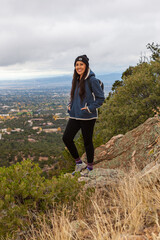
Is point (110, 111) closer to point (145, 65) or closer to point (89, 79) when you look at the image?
point (145, 65)

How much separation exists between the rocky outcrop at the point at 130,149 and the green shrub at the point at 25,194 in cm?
201

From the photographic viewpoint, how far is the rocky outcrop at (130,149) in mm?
4129

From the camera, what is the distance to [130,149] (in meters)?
4.61

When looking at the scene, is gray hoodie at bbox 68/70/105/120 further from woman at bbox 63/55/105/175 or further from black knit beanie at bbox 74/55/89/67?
black knit beanie at bbox 74/55/89/67

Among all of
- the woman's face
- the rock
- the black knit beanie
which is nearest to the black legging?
the rock

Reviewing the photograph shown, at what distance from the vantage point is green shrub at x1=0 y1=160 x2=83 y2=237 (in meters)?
1.86

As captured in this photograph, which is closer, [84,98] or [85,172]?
[84,98]

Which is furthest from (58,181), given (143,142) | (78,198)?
(143,142)

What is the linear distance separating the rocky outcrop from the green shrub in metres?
2.01

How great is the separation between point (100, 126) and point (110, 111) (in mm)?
1124

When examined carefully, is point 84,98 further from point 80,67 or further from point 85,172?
point 85,172

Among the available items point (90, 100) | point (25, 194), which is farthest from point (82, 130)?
point (25, 194)

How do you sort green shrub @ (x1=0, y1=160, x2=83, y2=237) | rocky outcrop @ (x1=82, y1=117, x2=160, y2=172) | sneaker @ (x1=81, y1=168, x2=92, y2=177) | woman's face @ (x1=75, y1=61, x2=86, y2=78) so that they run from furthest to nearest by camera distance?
rocky outcrop @ (x1=82, y1=117, x2=160, y2=172)
sneaker @ (x1=81, y1=168, x2=92, y2=177)
woman's face @ (x1=75, y1=61, x2=86, y2=78)
green shrub @ (x1=0, y1=160, x2=83, y2=237)

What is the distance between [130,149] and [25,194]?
3.10m
